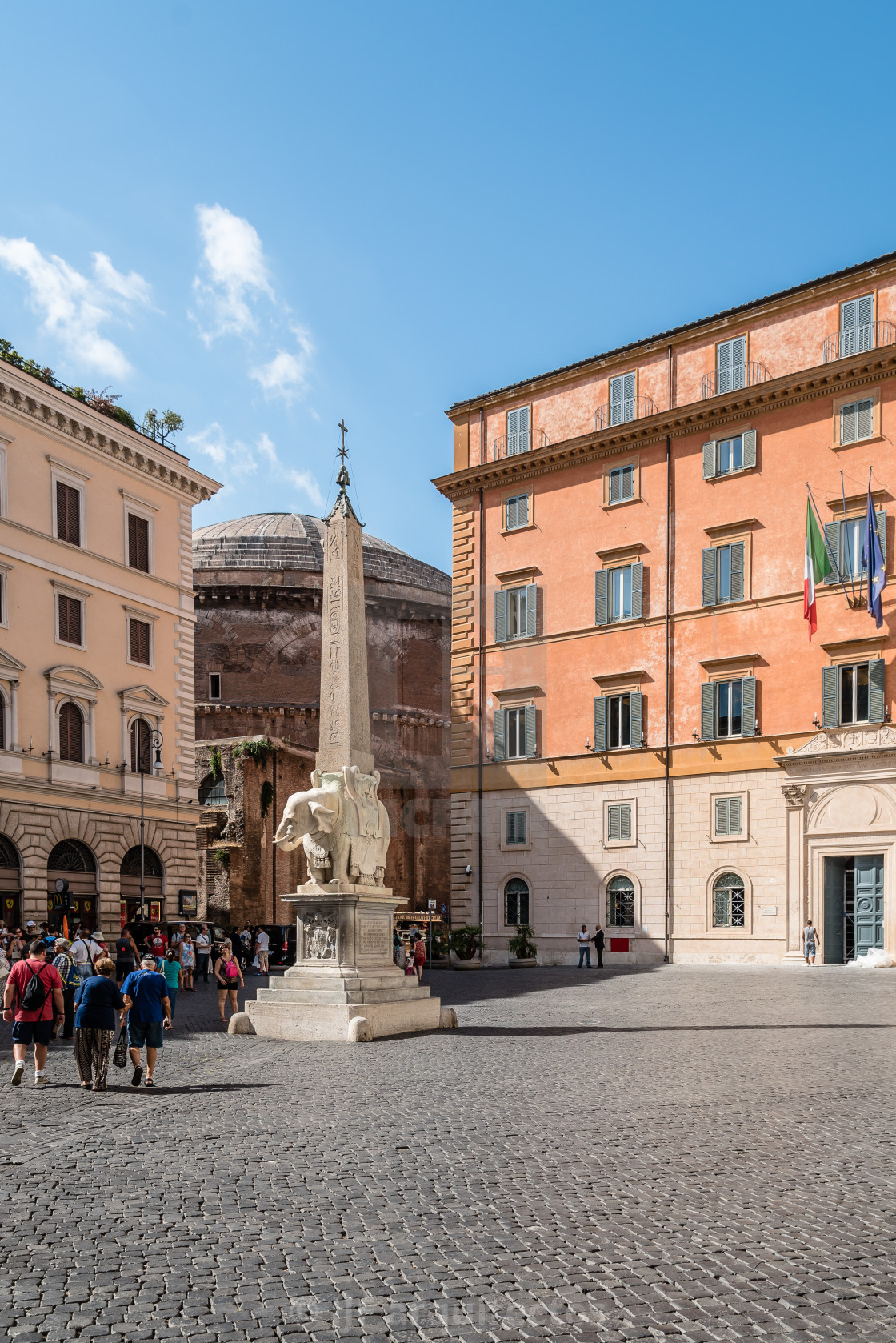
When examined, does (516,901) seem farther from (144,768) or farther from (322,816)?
(322,816)

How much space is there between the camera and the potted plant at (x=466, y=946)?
106 feet

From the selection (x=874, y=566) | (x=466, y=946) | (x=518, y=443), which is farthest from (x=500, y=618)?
(x=874, y=566)

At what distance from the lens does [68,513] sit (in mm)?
32094

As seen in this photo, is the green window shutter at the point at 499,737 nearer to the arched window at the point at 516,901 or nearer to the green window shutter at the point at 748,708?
the arched window at the point at 516,901

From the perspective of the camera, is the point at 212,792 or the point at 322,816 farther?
the point at 212,792

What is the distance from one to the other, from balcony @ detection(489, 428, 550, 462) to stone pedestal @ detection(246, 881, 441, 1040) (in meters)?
21.3

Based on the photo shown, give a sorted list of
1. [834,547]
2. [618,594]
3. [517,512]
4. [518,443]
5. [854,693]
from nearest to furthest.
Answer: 1. [854,693]
2. [834,547]
3. [618,594]
4. [517,512]
5. [518,443]

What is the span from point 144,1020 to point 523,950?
21.6 m

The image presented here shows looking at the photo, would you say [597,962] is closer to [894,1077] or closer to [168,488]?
[168,488]

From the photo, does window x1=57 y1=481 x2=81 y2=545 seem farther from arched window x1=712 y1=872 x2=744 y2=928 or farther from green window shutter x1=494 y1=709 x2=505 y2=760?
arched window x1=712 y1=872 x2=744 y2=928

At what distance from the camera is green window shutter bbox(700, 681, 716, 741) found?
3114 centimetres

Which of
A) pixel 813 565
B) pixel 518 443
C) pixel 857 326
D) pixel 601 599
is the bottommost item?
pixel 601 599

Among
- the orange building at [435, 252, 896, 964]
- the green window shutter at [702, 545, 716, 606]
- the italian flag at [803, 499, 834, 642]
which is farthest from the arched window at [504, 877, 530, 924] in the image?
the italian flag at [803, 499, 834, 642]

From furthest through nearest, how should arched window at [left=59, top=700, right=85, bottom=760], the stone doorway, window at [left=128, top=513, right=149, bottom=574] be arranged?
window at [left=128, top=513, right=149, bottom=574]
arched window at [left=59, top=700, right=85, bottom=760]
the stone doorway
